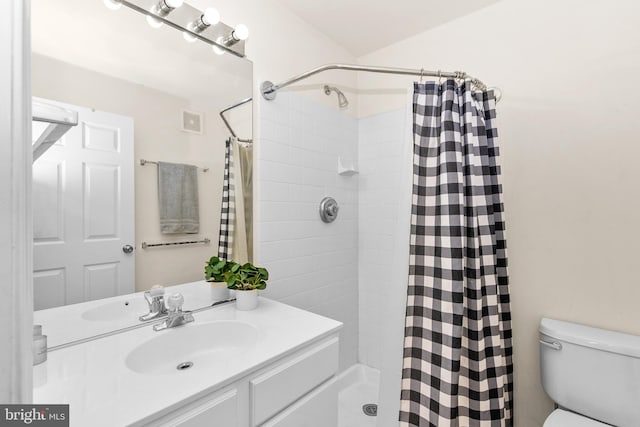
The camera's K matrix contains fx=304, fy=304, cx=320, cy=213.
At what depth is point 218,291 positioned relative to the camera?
142 cm

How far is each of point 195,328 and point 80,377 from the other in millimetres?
386

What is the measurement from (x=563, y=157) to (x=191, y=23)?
6.01ft

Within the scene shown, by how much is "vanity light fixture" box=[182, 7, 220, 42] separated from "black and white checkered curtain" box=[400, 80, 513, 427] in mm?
923

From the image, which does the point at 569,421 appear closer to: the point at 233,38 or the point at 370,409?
the point at 370,409

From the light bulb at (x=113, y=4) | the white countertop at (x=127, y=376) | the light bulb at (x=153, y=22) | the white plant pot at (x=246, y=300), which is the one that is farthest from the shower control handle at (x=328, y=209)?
the light bulb at (x=113, y=4)

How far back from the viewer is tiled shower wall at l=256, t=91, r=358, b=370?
164 centimetres

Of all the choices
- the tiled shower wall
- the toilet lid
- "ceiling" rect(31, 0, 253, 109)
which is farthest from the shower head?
the toilet lid

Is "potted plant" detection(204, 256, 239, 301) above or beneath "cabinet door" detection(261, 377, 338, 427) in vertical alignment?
above

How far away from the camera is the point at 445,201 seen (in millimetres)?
1182

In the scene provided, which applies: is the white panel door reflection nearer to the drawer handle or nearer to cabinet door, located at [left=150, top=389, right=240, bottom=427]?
cabinet door, located at [left=150, top=389, right=240, bottom=427]

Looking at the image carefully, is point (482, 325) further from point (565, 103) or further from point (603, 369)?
point (565, 103)

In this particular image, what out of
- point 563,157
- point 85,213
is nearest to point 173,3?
point 85,213

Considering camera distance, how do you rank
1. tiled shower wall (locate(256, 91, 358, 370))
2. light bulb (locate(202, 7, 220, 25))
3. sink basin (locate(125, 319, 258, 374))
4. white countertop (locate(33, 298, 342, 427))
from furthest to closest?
tiled shower wall (locate(256, 91, 358, 370)) → light bulb (locate(202, 7, 220, 25)) → sink basin (locate(125, 319, 258, 374)) → white countertop (locate(33, 298, 342, 427))

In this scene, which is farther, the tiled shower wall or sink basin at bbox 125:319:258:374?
the tiled shower wall
